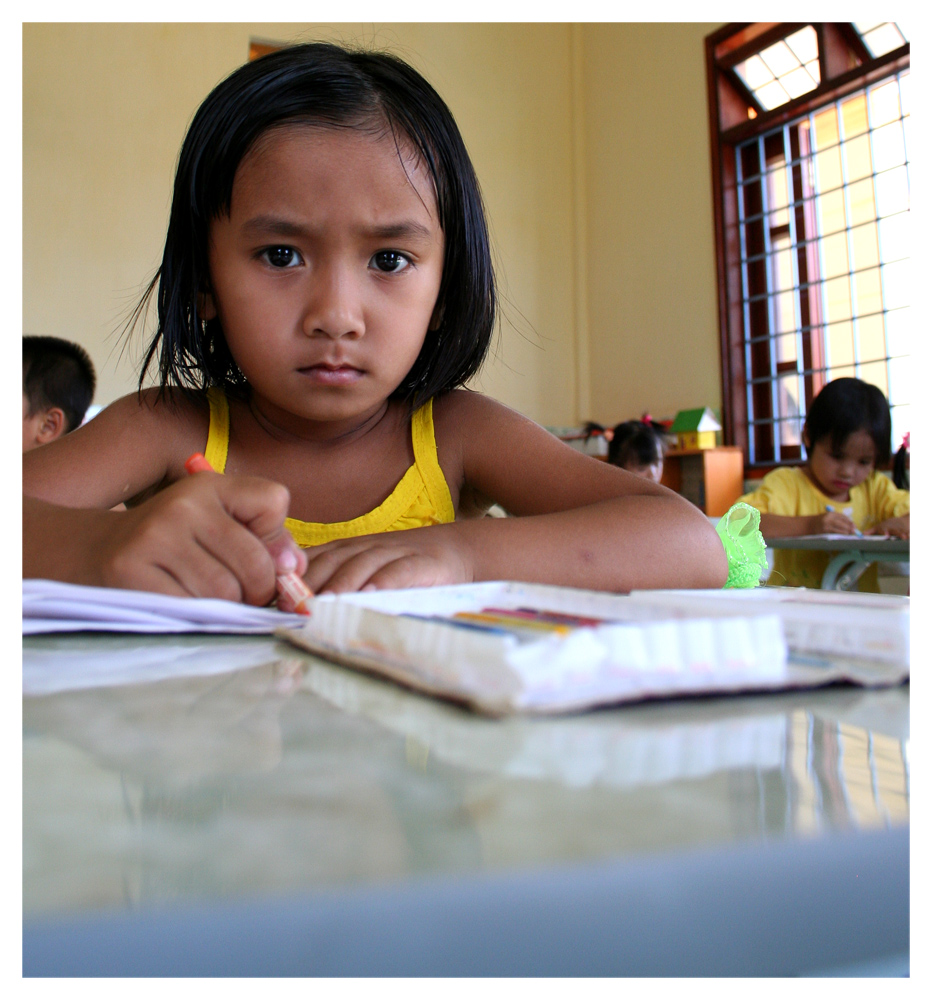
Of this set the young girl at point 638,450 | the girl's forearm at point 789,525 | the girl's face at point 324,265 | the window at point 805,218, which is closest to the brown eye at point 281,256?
the girl's face at point 324,265

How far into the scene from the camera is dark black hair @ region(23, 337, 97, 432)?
6.66 feet

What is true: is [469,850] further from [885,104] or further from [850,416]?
[885,104]

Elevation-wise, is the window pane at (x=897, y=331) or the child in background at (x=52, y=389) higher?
the window pane at (x=897, y=331)

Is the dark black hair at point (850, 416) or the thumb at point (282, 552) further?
the dark black hair at point (850, 416)

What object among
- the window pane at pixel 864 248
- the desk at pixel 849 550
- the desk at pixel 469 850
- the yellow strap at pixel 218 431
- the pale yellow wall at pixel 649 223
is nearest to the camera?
the desk at pixel 469 850

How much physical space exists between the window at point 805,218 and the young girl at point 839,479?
18.2 inches

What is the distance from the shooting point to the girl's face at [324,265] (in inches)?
24.3

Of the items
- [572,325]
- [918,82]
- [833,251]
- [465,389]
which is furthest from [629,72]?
[918,82]

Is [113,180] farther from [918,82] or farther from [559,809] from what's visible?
[559,809]

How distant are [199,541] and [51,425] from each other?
181 cm

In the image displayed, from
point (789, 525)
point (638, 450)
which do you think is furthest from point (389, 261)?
point (638, 450)

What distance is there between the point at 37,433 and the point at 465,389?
4.74 feet

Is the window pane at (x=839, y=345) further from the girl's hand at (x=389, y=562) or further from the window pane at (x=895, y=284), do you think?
the girl's hand at (x=389, y=562)

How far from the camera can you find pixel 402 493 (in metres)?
0.76
